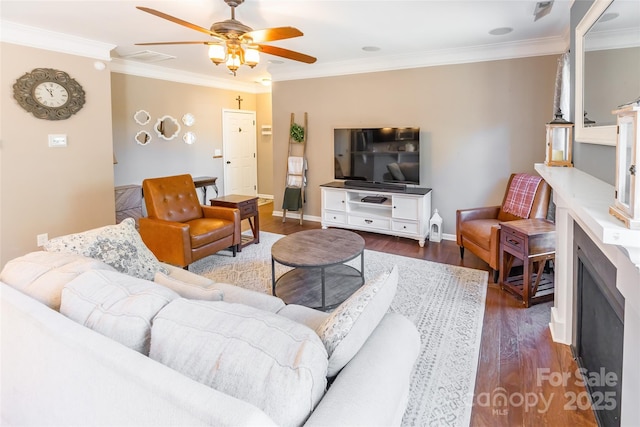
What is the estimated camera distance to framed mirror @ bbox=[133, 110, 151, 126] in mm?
5602

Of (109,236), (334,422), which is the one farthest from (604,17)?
(109,236)

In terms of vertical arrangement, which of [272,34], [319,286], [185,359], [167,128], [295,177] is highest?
[272,34]

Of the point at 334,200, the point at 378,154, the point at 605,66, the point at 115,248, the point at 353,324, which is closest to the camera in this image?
the point at 353,324

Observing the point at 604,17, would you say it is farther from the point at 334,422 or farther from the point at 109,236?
the point at 109,236

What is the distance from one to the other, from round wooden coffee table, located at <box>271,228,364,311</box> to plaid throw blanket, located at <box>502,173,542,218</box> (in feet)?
5.96

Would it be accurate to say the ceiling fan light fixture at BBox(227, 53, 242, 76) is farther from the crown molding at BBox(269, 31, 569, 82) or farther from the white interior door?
the white interior door

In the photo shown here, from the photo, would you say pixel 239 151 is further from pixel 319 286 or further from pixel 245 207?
pixel 319 286

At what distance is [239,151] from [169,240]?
4.23m

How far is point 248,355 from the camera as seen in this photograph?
38.9 inches

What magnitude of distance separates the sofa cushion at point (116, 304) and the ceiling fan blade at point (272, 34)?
2062mm

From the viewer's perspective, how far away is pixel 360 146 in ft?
17.8

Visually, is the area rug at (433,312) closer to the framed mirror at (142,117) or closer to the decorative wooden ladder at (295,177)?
the decorative wooden ladder at (295,177)

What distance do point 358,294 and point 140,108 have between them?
5.53m

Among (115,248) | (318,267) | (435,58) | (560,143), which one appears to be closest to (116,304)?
(115,248)
